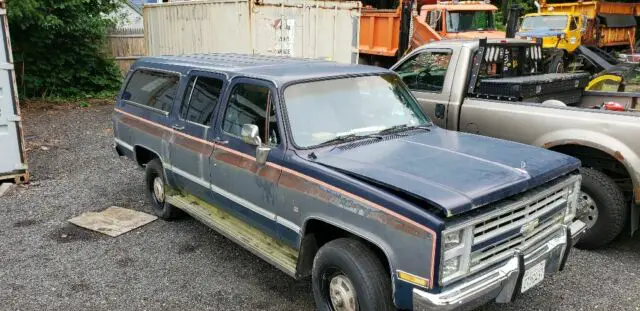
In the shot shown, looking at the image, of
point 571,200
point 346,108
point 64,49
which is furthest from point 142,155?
point 64,49

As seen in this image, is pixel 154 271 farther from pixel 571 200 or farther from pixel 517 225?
pixel 571 200

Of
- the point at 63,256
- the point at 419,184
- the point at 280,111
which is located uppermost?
the point at 280,111

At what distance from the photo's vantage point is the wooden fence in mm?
15156

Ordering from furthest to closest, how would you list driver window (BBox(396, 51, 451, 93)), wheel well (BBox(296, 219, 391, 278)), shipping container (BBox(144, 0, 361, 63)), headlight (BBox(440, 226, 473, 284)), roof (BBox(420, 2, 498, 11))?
1. roof (BBox(420, 2, 498, 11))
2. shipping container (BBox(144, 0, 361, 63))
3. driver window (BBox(396, 51, 451, 93))
4. wheel well (BBox(296, 219, 391, 278))
5. headlight (BBox(440, 226, 473, 284))

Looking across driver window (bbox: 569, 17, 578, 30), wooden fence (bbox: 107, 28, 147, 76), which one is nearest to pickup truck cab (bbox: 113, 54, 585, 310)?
wooden fence (bbox: 107, 28, 147, 76)

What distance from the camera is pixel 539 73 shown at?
6.66m

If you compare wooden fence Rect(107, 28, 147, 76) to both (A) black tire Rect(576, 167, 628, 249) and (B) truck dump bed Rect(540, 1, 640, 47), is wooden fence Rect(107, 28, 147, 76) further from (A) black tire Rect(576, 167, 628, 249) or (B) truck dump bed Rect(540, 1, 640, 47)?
(B) truck dump bed Rect(540, 1, 640, 47)

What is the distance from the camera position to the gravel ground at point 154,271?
4.07 m

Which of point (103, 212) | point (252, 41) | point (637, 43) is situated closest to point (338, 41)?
point (252, 41)

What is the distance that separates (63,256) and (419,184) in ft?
12.0

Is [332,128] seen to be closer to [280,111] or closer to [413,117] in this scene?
[280,111]

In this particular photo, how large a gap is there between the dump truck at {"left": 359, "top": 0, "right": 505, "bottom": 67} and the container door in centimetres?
1107

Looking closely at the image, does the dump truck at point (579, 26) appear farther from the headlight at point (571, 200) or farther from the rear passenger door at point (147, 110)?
the rear passenger door at point (147, 110)

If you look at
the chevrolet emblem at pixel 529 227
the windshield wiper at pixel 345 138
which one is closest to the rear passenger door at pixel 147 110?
the windshield wiper at pixel 345 138
